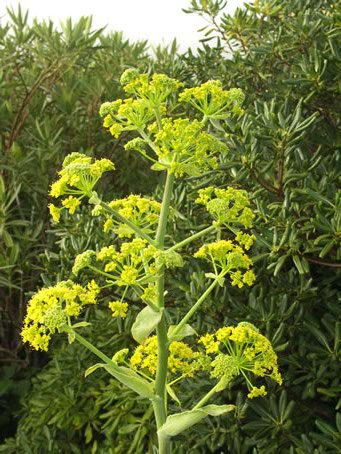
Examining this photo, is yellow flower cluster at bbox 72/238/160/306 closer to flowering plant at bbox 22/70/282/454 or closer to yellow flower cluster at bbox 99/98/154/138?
flowering plant at bbox 22/70/282/454

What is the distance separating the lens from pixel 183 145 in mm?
2119

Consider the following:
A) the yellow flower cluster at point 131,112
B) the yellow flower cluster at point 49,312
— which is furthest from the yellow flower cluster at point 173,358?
the yellow flower cluster at point 131,112

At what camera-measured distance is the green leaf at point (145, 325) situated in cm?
212

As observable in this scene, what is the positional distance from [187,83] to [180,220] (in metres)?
1.11

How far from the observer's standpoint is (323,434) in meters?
3.03

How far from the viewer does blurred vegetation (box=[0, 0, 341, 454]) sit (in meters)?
2.97

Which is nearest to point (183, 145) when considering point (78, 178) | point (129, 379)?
point (78, 178)

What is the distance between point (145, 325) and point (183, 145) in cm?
59

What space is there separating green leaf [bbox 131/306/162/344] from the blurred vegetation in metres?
0.87

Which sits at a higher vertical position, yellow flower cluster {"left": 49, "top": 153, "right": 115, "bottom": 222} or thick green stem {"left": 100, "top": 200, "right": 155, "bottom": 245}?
yellow flower cluster {"left": 49, "top": 153, "right": 115, "bottom": 222}

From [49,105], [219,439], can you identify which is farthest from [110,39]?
[219,439]

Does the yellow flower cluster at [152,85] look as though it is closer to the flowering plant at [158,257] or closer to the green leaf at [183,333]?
the flowering plant at [158,257]

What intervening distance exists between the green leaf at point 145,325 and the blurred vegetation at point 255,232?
2.86 ft

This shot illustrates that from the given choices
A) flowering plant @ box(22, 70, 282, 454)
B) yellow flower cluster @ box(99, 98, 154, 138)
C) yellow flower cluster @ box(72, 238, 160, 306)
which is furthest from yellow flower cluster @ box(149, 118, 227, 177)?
yellow flower cluster @ box(72, 238, 160, 306)
